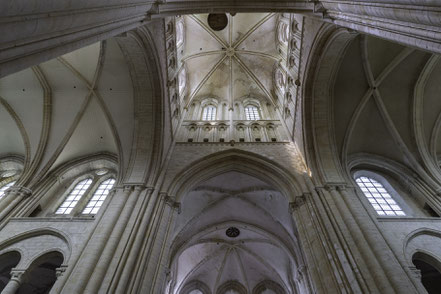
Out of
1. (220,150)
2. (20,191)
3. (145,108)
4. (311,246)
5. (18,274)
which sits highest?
(145,108)

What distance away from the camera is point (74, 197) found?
1111 centimetres

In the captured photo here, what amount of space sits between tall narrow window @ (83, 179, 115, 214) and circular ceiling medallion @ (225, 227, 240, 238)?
7.58 m

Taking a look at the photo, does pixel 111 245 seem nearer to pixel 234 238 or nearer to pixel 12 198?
pixel 12 198

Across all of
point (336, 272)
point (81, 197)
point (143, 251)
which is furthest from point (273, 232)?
point (81, 197)

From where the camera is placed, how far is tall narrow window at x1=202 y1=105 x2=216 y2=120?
635 inches

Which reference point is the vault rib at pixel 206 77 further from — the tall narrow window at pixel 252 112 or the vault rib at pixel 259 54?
the tall narrow window at pixel 252 112

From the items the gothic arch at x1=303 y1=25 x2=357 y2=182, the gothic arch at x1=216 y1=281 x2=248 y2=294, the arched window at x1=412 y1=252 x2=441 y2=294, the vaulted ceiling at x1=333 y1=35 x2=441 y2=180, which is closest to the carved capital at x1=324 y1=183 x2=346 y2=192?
the gothic arch at x1=303 y1=25 x2=357 y2=182

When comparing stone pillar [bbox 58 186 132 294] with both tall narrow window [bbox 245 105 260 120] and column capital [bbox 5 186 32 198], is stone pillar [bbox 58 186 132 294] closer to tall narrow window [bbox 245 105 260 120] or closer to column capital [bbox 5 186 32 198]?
column capital [bbox 5 186 32 198]

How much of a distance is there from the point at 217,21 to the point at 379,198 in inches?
534

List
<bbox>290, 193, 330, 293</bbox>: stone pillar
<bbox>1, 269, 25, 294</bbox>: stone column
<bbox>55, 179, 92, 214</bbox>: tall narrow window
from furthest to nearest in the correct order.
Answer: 1. <bbox>55, 179, 92, 214</bbox>: tall narrow window
2. <bbox>290, 193, 330, 293</bbox>: stone pillar
3. <bbox>1, 269, 25, 294</bbox>: stone column

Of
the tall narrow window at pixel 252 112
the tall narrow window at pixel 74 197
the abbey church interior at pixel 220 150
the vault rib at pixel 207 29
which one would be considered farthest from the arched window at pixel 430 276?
the vault rib at pixel 207 29

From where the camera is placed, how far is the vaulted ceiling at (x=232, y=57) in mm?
15992

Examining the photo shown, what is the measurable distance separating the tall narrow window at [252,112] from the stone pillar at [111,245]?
8950 millimetres

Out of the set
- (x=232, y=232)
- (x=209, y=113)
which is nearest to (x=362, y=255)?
(x=232, y=232)
